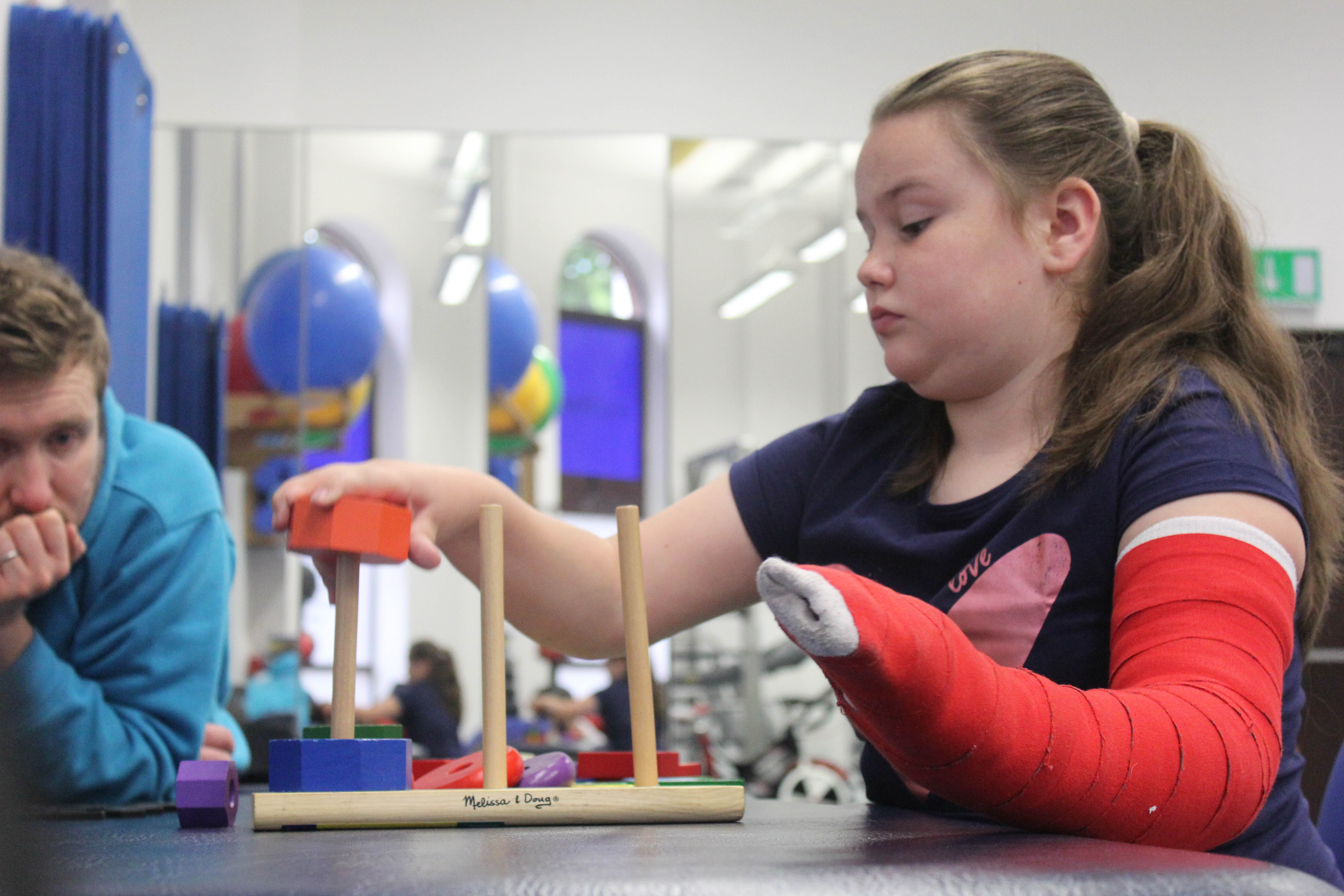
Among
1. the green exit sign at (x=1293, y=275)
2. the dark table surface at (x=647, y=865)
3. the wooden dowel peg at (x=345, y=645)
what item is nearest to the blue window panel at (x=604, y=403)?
the green exit sign at (x=1293, y=275)

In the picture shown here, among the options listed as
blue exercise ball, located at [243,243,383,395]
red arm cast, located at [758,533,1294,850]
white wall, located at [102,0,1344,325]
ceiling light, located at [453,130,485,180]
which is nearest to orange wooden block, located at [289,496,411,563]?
red arm cast, located at [758,533,1294,850]

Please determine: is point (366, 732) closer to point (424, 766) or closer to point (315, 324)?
point (424, 766)

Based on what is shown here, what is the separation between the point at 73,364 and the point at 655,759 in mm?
759

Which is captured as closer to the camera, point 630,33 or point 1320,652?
point 1320,652

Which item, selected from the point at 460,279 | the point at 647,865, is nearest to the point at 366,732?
the point at 647,865

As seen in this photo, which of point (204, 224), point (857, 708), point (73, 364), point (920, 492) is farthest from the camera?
point (204, 224)

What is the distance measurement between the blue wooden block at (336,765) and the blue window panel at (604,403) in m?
3.53

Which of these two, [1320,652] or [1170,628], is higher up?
[1170,628]

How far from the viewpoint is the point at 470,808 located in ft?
1.73

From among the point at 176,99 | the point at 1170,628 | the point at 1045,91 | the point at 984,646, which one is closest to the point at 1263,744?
the point at 1170,628

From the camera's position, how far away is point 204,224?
3.51 m

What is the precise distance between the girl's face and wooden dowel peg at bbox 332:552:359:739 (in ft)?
1.19

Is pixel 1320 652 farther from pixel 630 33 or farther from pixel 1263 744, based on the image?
pixel 1263 744

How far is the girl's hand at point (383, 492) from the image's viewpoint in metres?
0.63
